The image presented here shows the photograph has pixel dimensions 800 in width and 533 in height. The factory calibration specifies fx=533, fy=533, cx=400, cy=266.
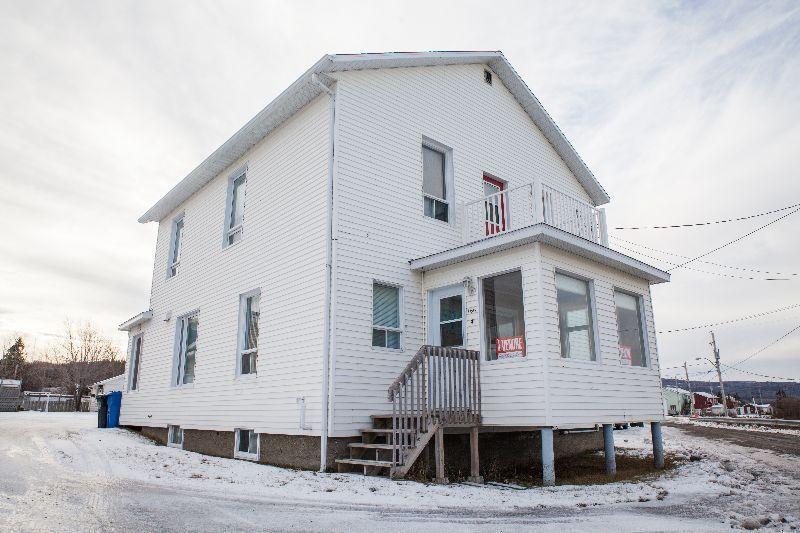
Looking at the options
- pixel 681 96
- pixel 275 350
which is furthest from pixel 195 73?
pixel 681 96

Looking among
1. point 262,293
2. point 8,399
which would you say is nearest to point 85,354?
point 8,399

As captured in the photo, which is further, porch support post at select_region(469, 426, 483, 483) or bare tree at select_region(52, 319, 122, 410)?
bare tree at select_region(52, 319, 122, 410)

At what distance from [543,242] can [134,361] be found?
1466cm

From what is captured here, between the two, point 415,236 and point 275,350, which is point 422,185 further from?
point 275,350

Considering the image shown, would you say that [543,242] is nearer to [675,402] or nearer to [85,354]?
[675,402]

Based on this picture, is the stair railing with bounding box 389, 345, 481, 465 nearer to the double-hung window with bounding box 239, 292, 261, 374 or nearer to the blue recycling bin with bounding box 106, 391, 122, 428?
the double-hung window with bounding box 239, 292, 261, 374

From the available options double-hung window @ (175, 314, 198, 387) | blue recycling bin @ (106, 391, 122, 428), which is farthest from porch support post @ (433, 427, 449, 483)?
blue recycling bin @ (106, 391, 122, 428)

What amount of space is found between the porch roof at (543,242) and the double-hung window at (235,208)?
4.94 meters

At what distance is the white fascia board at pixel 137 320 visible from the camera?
53.6ft

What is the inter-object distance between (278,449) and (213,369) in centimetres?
347

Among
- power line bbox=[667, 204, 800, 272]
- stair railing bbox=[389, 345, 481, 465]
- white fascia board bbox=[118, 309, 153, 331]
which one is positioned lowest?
stair railing bbox=[389, 345, 481, 465]

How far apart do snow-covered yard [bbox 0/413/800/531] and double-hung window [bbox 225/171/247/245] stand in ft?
17.6

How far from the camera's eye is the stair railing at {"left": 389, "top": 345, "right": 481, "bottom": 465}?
7.93 metres

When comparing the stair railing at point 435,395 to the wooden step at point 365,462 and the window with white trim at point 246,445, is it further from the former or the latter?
the window with white trim at point 246,445
